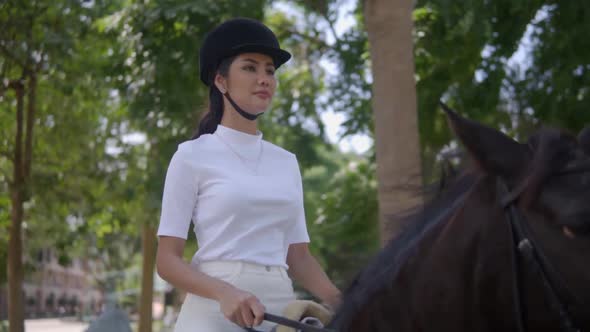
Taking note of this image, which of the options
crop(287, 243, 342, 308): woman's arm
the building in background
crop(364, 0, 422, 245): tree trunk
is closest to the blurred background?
crop(364, 0, 422, 245): tree trunk

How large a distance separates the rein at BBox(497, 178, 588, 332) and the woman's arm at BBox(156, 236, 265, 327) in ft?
2.98

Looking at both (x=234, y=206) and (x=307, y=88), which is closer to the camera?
(x=234, y=206)

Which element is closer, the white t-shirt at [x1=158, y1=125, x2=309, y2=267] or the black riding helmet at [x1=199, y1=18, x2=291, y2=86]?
the white t-shirt at [x1=158, y1=125, x2=309, y2=267]

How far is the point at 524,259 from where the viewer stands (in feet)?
5.95

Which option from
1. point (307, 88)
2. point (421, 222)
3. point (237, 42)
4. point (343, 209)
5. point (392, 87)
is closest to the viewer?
point (421, 222)

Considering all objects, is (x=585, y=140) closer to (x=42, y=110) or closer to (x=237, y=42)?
(x=237, y=42)

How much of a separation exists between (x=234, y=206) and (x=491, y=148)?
3.65 feet

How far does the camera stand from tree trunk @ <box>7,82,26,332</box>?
43.8 ft

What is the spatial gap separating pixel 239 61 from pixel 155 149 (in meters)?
8.95

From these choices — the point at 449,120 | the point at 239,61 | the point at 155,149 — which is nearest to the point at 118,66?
the point at 155,149

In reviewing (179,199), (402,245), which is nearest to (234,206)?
(179,199)

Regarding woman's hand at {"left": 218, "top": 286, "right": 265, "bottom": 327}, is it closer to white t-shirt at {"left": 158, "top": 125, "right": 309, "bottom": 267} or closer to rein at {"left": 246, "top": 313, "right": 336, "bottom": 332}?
rein at {"left": 246, "top": 313, "right": 336, "bottom": 332}

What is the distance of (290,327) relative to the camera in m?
2.52

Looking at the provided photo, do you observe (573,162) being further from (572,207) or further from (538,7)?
(538,7)
